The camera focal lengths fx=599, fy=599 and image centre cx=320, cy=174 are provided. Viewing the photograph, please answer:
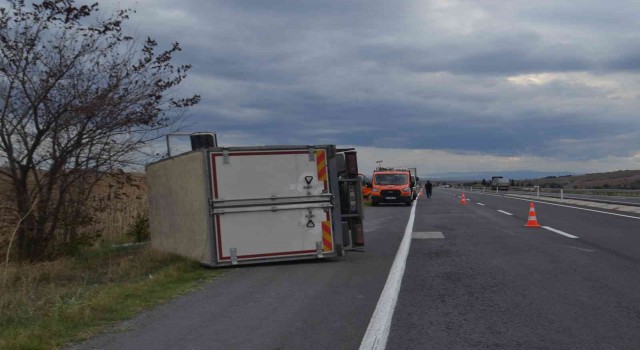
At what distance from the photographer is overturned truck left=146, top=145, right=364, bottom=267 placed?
1045 centimetres

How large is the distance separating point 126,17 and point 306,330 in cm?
902

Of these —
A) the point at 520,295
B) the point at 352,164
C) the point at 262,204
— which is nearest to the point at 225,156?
the point at 262,204

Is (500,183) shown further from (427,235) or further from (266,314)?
(266,314)

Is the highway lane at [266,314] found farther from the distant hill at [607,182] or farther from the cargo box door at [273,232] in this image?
the distant hill at [607,182]

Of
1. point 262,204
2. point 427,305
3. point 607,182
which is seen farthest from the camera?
point 607,182

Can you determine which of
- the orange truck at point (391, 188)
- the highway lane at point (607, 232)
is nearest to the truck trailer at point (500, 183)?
the orange truck at point (391, 188)

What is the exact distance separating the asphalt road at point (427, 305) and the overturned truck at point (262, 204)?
362mm

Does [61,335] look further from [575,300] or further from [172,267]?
[575,300]

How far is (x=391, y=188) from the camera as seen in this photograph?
35.5 metres

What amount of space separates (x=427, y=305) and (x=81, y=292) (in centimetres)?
476

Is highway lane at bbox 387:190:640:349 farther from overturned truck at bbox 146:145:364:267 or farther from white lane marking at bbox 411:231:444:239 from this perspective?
overturned truck at bbox 146:145:364:267

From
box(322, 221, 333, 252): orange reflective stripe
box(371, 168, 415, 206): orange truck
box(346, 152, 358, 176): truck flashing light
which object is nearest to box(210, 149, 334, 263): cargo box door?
box(322, 221, 333, 252): orange reflective stripe

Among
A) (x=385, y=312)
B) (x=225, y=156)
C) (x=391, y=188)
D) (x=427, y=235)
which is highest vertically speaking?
(x=225, y=156)

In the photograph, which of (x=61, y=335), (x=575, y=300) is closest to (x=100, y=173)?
(x=61, y=335)
